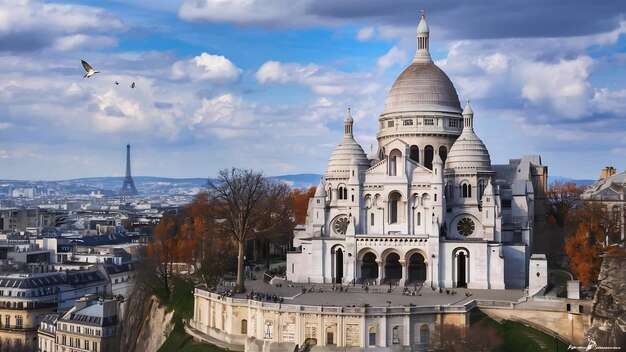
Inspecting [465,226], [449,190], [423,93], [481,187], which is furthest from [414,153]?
[465,226]

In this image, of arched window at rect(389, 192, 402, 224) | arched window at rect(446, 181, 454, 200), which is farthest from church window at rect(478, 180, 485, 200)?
arched window at rect(389, 192, 402, 224)

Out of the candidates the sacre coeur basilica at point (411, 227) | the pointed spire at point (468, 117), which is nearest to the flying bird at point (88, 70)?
the sacre coeur basilica at point (411, 227)

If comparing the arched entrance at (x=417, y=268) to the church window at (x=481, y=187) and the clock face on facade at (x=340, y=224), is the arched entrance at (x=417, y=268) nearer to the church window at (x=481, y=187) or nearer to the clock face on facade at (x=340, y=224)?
the clock face on facade at (x=340, y=224)

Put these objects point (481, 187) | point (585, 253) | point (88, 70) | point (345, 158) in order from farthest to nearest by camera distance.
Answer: point (345, 158), point (481, 187), point (585, 253), point (88, 70)

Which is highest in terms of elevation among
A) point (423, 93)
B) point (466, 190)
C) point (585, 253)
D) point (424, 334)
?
point (423, 93)

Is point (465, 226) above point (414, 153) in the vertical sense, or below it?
below

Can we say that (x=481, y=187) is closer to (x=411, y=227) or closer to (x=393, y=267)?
(x=411, y=227)

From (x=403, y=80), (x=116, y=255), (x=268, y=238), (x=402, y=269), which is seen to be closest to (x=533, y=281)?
(x=402, y=269)

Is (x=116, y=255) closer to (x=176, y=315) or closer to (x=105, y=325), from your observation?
(x=105, y=325)
